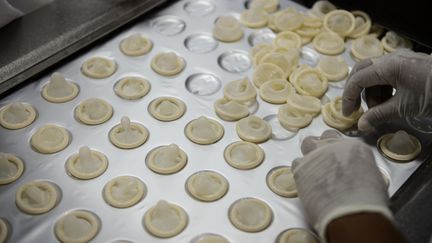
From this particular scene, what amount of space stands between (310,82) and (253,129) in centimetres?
36

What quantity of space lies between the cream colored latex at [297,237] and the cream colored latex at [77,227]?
0.57 metres

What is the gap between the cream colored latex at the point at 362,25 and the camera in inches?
88.9

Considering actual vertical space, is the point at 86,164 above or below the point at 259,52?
below

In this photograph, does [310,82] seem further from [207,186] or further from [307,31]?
[207,186]

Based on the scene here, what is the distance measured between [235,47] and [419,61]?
2.66 feet

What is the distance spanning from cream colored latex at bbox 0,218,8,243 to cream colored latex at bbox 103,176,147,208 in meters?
0.31

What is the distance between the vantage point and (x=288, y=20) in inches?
90.0

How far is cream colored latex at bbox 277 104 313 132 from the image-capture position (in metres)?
1.87

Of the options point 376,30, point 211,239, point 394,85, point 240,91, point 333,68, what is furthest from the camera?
point 376,30

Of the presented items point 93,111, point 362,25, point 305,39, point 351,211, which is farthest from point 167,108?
point 362,25

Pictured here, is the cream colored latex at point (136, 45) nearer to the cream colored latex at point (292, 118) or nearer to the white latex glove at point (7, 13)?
the white latex glove at point (7, 13)

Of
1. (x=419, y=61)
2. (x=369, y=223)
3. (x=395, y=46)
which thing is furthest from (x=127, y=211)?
(x=395, y=46)

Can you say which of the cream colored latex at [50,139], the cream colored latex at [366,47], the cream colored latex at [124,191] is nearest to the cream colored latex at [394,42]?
the cream colored latex at [366,47]

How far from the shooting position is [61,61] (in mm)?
2055
